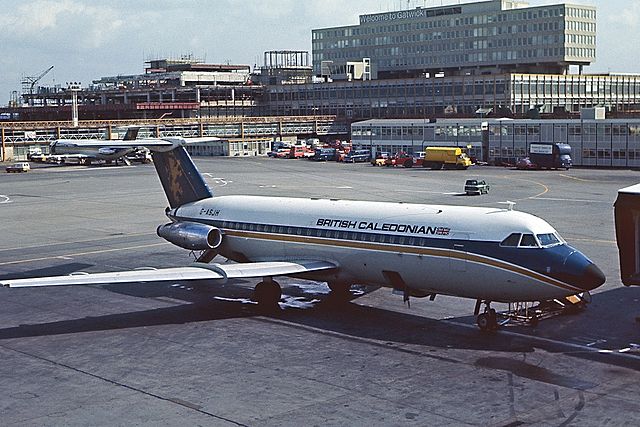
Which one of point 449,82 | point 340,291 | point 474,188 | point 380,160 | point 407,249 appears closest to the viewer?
point 407,249

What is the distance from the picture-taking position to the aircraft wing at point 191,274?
2961 centimetres

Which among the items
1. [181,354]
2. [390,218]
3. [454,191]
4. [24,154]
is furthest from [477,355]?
[24,154]

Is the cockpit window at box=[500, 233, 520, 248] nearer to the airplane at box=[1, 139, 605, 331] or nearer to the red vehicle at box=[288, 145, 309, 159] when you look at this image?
the airplane at box=[1, 139, 605, 331]

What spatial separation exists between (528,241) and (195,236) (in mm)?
14536

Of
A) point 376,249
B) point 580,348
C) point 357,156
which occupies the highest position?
point 357,156

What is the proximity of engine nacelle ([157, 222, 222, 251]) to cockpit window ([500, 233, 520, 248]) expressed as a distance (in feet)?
43.0

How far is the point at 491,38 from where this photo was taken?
183m

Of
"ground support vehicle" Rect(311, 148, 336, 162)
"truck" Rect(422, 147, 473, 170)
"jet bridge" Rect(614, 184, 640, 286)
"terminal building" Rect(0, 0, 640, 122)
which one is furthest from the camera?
"terminal building" Rect(0, 0, 640, 122)

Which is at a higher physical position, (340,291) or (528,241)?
(528,241)

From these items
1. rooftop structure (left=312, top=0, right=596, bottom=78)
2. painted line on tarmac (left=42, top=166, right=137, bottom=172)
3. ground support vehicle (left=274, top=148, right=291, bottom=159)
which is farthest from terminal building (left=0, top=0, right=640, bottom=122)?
painted line on tarmac (left=42, top=166, right=137, bottom=172)

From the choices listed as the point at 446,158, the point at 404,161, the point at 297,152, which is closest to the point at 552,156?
the point at 446,158

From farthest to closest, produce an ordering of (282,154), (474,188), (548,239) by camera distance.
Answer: (282,154)
(474,188)
(548,239)

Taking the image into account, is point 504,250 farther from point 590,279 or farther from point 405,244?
point 405,244

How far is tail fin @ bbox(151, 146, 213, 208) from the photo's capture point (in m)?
39.4
